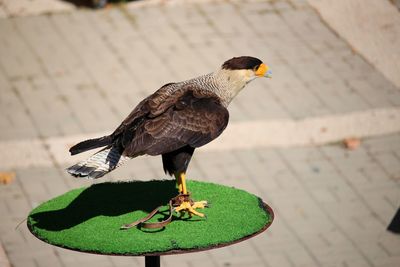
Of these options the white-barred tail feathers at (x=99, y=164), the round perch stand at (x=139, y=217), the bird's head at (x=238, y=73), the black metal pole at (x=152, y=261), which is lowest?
the black metal pole at (x=152, y=261)

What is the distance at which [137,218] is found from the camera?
5.93 metres

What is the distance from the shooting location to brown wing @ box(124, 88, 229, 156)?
5.75 metres

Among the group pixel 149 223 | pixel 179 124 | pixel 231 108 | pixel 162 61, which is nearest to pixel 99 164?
pixel 149 223

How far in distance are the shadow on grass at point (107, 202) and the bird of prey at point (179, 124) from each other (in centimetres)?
32

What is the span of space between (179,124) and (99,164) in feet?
2.16

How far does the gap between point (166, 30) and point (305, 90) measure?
7.41 feet

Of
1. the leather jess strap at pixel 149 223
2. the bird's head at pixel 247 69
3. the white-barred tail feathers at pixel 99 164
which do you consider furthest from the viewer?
the bird's head at pixel 247 69

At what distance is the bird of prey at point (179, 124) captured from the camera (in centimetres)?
575

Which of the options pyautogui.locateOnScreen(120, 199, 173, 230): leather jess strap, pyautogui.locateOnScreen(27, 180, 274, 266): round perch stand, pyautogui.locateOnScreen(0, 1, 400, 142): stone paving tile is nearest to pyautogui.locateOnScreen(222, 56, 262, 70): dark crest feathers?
pyautogui.locateOnScreen(27, 180, 274, 266): round perch stand

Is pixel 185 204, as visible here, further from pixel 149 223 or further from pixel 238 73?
pixel 238 73

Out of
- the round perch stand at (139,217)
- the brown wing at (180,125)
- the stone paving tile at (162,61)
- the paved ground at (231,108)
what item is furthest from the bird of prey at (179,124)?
the stone paving tile at (162,61)

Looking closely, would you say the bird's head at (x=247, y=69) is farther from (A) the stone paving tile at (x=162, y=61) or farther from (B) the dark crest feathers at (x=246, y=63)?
(A) the stone paving tile at (x=162, y=61)

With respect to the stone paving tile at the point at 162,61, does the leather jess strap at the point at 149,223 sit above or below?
above

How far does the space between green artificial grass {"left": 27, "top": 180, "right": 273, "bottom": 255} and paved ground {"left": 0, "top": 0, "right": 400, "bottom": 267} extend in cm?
213
